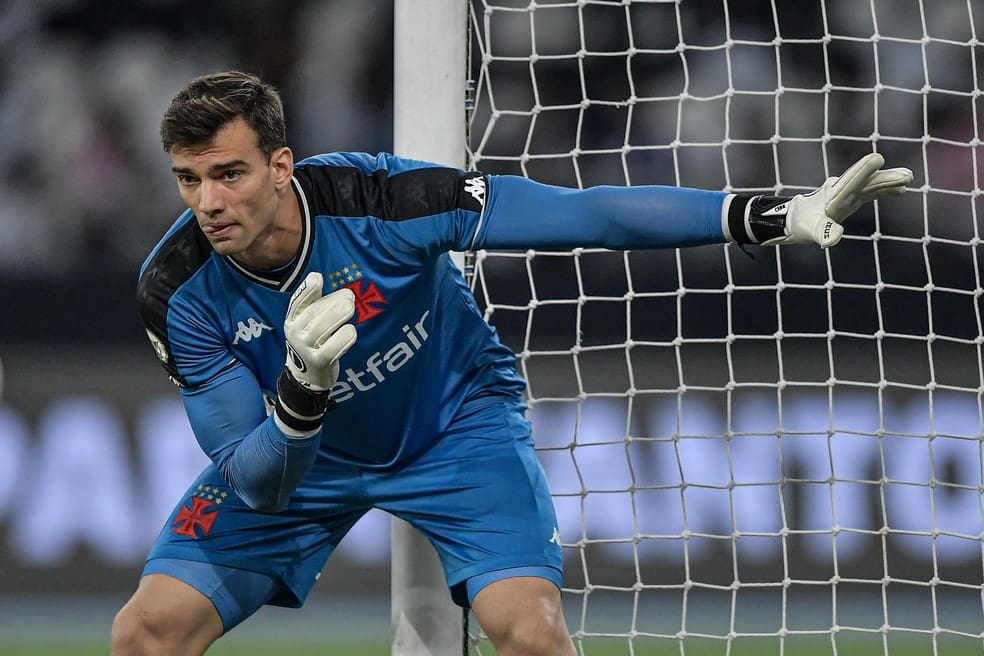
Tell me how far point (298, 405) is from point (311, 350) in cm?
14

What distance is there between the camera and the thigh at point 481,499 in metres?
2.96

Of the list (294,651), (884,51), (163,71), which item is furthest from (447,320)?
(163,71)

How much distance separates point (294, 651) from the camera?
5.37 metres

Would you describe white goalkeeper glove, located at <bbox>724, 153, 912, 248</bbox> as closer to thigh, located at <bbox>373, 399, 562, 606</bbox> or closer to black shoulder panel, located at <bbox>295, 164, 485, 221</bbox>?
black shoulder panel, located at <bbox>295, 164, 485, 221</bbox>

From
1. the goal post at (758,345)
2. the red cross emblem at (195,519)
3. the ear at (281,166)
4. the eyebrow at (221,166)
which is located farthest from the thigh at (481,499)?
the goal post at (758,345)

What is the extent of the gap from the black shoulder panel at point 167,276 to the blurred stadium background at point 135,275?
110 inches

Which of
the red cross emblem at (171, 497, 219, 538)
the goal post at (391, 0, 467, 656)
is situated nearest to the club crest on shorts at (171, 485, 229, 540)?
the red cross emblem at (171, 497, 219, 538)

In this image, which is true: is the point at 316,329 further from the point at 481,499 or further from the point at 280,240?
the point at 481,499

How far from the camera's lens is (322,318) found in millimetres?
2559

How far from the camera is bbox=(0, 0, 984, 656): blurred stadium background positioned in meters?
5.61

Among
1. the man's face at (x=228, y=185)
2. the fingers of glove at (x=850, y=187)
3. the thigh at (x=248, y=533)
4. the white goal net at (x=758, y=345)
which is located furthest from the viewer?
the white goal net at (x=758, y=345)

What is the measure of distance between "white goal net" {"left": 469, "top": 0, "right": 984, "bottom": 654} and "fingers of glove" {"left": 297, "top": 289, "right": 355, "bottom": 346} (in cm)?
278

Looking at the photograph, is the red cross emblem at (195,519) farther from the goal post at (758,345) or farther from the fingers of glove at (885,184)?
the goal post at (758,345)

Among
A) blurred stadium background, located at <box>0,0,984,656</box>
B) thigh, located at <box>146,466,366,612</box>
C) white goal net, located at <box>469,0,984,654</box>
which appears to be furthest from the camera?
blurred stadium background, located at <box>0,0,984,656</box>
